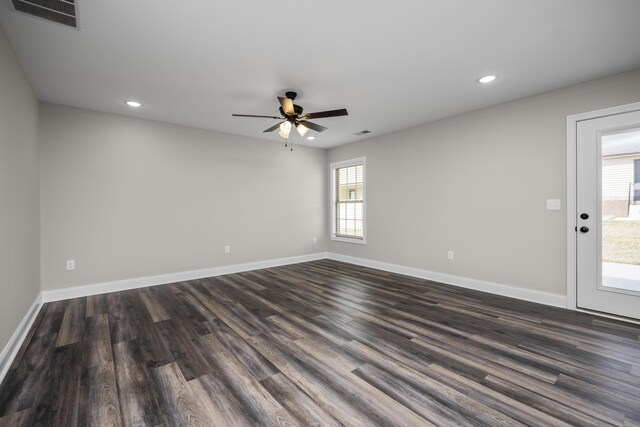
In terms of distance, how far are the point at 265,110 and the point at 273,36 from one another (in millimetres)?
1720

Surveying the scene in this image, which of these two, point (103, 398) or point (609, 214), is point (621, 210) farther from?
point (103, 398)

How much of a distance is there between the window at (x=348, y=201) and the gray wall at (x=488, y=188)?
1.68 feet

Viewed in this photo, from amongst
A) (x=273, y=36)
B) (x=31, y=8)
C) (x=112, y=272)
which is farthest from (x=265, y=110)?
(x=112, y=272)

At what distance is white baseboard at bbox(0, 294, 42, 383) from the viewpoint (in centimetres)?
206

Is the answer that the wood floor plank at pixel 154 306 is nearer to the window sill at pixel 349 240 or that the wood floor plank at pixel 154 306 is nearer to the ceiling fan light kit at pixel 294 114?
the ceiling fan light kit at pixel 294 114

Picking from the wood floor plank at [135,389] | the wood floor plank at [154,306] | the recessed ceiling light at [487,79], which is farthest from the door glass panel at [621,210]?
the wood floor plank at [154,306]

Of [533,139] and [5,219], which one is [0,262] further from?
[533,139]

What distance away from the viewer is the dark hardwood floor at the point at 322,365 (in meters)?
1.64

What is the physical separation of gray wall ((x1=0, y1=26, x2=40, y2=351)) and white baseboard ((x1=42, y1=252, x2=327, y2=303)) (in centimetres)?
40

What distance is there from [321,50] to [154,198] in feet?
11.3

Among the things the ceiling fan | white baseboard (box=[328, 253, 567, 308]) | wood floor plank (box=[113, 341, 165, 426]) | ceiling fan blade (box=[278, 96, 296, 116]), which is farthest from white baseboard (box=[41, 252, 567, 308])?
ceiling fan blade (box=[278, 96, 296, 116])

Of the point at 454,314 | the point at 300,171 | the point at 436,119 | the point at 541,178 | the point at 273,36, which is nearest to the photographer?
the point at 273,36

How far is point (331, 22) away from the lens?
215 cm

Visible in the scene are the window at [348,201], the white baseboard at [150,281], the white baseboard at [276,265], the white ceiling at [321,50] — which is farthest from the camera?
the window at [348,201]
